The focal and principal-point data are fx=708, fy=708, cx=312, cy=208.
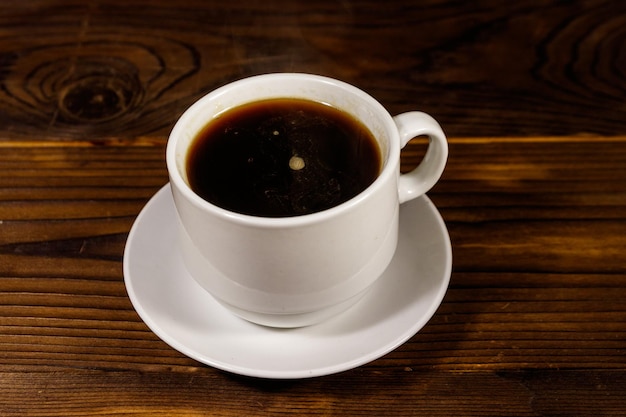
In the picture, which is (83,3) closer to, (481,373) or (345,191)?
(345,191)

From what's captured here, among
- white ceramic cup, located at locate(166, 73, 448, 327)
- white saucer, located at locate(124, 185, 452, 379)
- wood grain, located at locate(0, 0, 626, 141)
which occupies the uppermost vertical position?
white ceramic cup, located at locate(166, 73, 448, 327)

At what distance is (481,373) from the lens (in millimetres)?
802

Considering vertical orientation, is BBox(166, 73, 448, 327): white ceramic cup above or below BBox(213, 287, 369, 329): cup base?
above

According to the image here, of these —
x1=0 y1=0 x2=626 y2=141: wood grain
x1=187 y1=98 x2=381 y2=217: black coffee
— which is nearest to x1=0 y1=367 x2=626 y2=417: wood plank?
x1=187 y1=98 x2=381 y2=217: black coffee

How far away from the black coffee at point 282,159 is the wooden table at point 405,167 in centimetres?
21

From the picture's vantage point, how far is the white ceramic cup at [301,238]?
69 cm

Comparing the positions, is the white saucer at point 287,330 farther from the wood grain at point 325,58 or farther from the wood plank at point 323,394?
the wood grain at point 325,58

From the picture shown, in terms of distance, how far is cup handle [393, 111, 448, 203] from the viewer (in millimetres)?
785

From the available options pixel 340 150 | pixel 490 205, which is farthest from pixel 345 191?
pixel 490 205

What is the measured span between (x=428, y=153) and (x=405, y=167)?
0.79 feet

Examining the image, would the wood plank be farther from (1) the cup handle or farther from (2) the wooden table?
(1) the cup handle

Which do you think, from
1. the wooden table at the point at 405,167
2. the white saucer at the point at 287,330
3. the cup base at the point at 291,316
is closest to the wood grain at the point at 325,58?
the wooden table at the point at 405,167

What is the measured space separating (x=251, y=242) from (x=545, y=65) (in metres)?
0.84

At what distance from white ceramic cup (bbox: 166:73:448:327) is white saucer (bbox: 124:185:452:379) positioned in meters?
0.03
